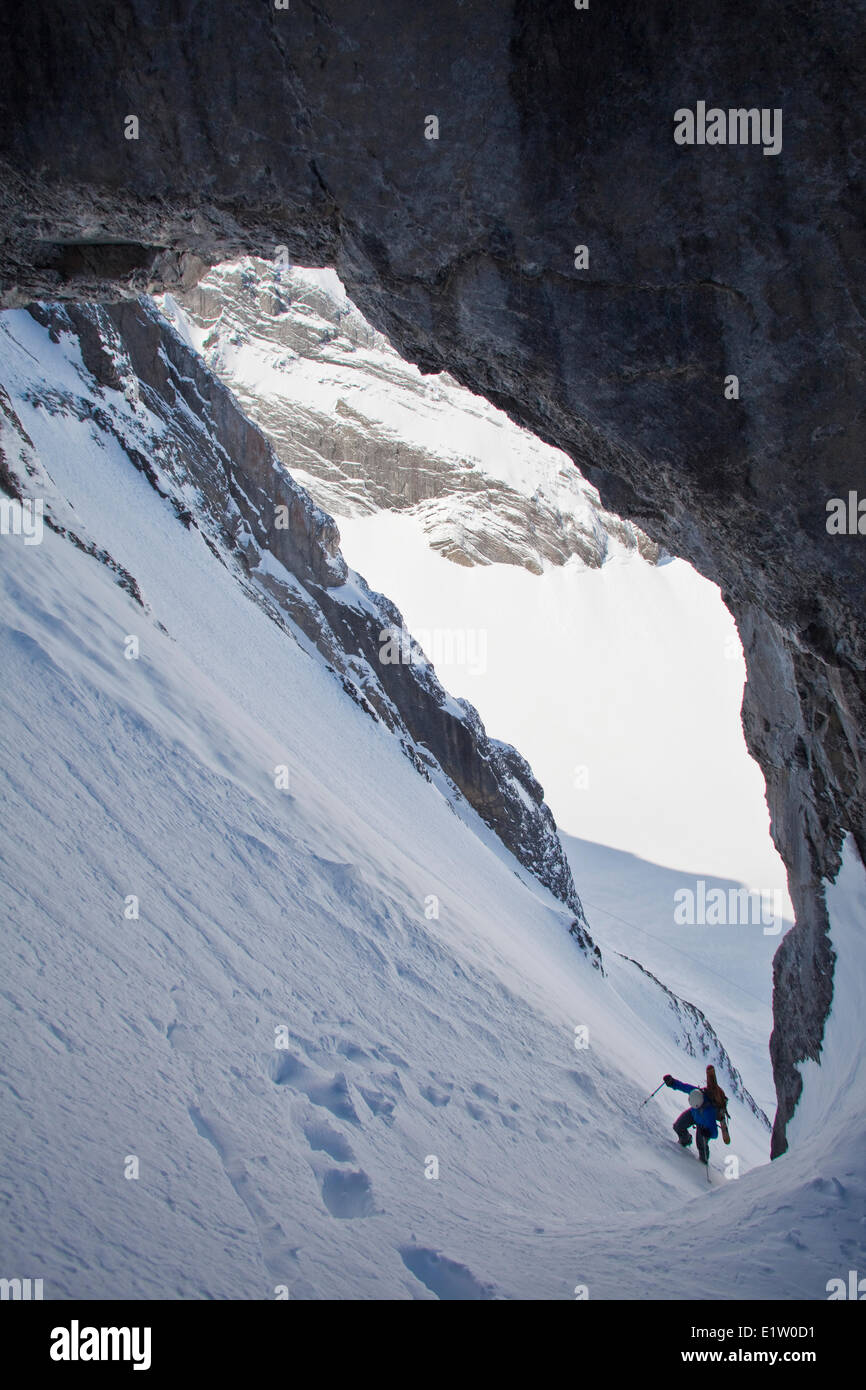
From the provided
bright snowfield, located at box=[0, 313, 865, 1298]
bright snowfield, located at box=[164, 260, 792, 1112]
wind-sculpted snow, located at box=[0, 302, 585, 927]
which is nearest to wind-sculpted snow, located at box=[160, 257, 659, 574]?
bright snowfield, located at box=[164, 260, 792, 1112]

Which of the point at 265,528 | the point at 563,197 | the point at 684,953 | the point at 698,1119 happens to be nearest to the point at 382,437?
the point at 265,528

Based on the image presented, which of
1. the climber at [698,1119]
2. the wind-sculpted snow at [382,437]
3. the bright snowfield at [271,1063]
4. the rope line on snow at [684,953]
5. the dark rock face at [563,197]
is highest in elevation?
the wind-sculpted snow at [382,437]

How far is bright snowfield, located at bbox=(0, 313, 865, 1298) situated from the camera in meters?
3.31

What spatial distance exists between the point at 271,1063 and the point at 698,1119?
4394 millimetres

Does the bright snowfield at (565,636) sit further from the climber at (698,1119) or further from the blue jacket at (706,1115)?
the blue jacket at (706,1115)

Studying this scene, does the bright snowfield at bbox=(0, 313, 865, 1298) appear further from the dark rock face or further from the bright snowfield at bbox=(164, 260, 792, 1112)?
the bright snowfield at bbox=(164, 260, 792, 1112)

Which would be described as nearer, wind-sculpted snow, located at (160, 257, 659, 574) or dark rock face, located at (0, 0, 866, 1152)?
dark rock face, located at (0, 0, 866, 1152)

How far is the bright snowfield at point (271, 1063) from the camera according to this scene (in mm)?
3309

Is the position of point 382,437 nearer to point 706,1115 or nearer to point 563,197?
point 706,1115

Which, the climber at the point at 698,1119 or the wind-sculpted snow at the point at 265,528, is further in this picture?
the wind-sculpted snow at the point at 265,528

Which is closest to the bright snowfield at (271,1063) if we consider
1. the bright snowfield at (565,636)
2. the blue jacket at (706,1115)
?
the blue jacket at (706,1115)

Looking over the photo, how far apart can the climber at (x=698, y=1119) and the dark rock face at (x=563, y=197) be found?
427cm

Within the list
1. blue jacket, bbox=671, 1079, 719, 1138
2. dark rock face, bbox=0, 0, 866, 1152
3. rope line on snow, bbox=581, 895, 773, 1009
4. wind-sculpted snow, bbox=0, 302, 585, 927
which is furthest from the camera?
rope line on snow, bbox=581, 895, 773, 1009

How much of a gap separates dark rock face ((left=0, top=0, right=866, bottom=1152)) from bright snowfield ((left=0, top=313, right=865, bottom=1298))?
9.91ft
